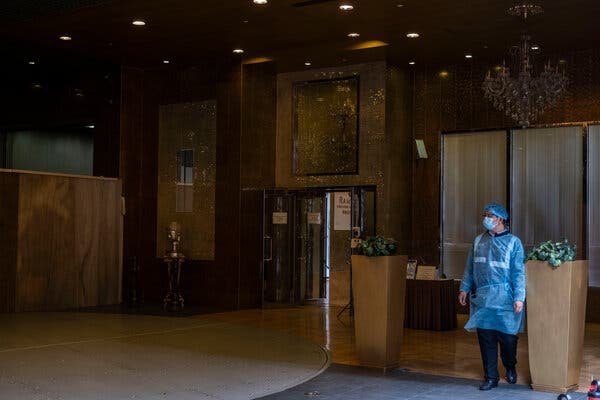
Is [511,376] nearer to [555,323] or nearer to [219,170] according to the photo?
[555,323]

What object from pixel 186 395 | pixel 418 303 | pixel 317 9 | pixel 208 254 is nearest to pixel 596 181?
pixel 418 303

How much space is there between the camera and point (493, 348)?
258 inches

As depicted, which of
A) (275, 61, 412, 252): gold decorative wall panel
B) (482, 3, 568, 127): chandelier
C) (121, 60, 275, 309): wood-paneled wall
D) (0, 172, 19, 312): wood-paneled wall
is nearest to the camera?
(482, 3, 568, 127): chandelier

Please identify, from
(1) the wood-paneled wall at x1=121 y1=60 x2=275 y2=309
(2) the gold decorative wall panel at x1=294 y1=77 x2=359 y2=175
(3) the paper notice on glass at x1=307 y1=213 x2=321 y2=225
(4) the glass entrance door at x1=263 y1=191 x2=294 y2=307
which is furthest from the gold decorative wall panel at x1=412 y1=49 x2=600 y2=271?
(1) the wood-paneled wall at x1=121 y1=60 x2=275 y2=309

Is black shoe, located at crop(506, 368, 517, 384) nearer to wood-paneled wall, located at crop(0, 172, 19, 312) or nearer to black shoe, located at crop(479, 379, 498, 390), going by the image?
black shoe, located at crop(479, 379, 498, 390)

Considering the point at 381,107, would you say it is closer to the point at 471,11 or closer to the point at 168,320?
the point at 471,11

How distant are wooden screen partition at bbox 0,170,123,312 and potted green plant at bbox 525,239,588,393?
7.83 meters

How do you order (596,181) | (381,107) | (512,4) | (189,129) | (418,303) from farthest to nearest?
1. (189,129)
2. (381,107)
3. (596,181)
4. (418,303)
5. (512,4)

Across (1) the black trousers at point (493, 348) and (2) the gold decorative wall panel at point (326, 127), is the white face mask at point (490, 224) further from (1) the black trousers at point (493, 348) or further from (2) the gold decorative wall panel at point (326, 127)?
(2) the gold decorative wall panel at point (326, 127)

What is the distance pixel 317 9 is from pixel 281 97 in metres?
3.77

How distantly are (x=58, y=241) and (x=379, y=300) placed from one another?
6.62m

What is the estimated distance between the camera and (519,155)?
11883 mm

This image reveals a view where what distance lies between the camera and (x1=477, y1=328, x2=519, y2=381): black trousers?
6480 mm

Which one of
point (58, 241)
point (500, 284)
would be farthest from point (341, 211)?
point (500, 284)
